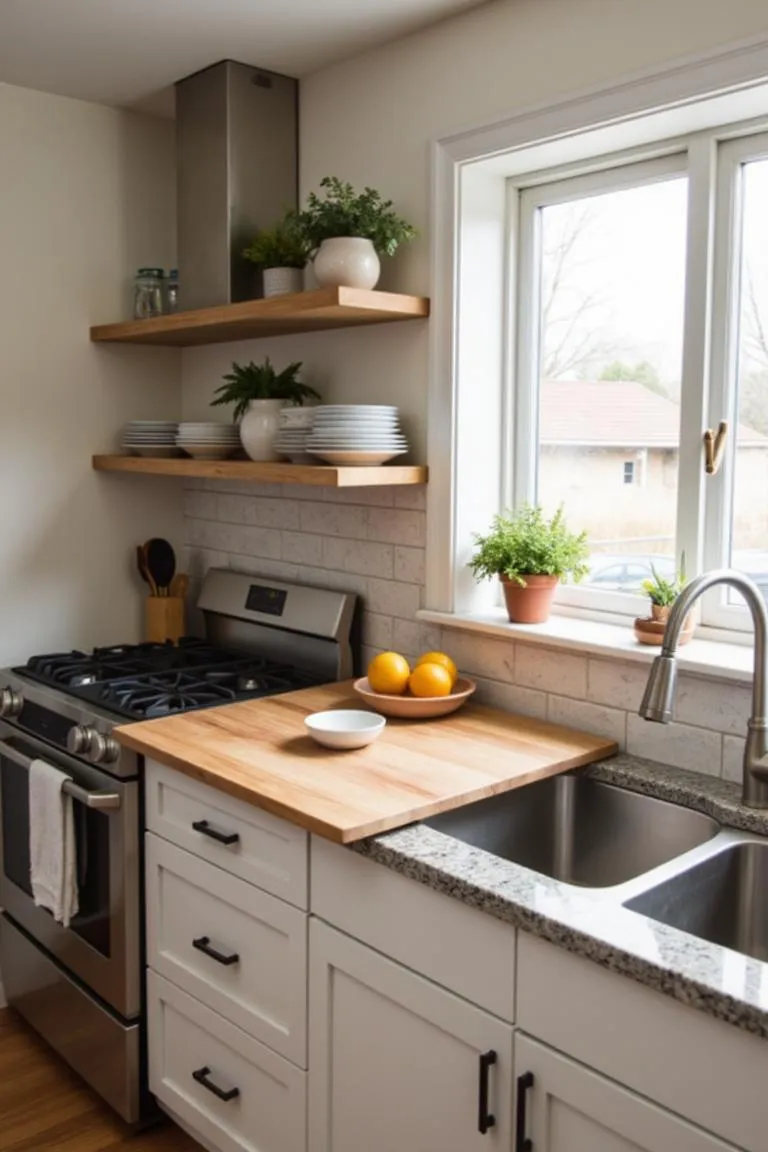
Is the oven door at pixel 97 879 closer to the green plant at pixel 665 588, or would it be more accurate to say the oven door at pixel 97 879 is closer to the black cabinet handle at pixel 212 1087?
the black cabinet handle at pixel 212 1087

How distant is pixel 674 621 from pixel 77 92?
217 centimetres

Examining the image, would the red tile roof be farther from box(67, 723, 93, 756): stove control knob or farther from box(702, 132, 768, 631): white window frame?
box(67, 723, 93, 756): stove control knob

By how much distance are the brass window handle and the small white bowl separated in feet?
2.68

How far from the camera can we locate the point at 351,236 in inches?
93.0

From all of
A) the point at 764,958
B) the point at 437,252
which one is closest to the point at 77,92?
the point at 437,252

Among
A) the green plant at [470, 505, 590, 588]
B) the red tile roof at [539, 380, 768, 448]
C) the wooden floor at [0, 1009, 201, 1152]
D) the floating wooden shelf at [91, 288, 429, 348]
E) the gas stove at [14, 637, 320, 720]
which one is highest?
the floating wooden shelf at [91, 288, 429, 348]

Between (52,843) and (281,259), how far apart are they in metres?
1.47

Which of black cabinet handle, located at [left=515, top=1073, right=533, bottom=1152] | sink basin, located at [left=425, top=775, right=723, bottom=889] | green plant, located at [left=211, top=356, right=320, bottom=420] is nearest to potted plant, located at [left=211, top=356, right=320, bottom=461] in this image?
green plant, located at [left=211, top=356, right=320, bottom=420]

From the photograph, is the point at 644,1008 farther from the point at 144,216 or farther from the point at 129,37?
Answer: the point at 144,216

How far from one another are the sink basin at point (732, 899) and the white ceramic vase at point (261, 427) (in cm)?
142

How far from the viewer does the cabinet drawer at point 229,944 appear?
6.28ft

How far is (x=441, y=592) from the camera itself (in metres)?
2.47

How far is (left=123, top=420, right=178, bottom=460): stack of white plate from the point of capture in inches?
116

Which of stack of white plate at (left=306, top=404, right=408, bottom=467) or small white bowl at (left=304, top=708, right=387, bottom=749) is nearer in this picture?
small white bowl at (left=304, top=708, right=387, bottom=749)
